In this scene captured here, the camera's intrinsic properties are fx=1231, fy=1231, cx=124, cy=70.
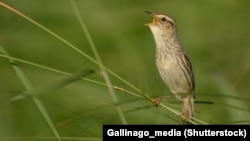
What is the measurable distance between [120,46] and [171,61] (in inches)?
96.9

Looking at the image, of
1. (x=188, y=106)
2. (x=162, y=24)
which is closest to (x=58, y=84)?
(x=188, y=106)

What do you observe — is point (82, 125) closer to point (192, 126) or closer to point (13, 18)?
point (192, 126)

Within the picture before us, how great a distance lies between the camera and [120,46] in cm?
1196

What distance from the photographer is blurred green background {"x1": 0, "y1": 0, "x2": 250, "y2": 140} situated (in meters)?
10.5

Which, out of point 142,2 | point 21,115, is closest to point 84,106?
point 21,115

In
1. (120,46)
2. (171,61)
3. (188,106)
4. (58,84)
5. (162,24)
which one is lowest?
(58,84)
